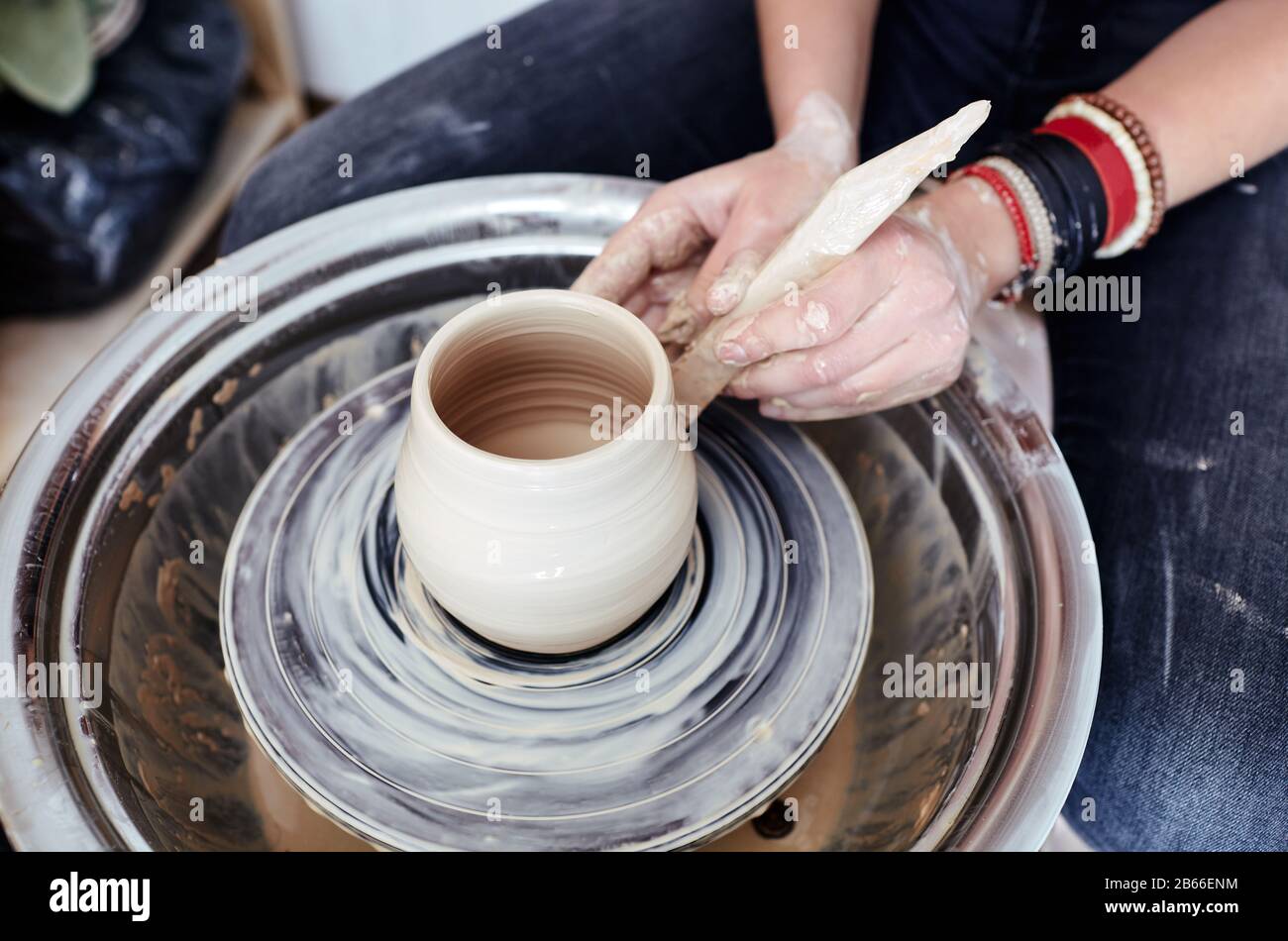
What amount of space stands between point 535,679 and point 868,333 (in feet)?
1.48

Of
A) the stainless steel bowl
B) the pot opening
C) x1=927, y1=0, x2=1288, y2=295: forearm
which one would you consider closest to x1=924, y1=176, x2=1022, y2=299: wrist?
x1=927, y1=0, x2=1288, y2=295: forearm

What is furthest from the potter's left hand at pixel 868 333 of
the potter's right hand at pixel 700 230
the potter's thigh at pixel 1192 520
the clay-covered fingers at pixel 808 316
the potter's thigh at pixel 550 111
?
the potter's thigh at pixel 550 111

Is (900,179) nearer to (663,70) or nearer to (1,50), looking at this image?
(663,70)

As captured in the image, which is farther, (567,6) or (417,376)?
(567,6)

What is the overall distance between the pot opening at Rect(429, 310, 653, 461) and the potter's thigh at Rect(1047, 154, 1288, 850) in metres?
0.57

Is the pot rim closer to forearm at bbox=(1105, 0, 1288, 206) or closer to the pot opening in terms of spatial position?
the pot opening

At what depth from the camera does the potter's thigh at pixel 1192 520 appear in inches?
39.0

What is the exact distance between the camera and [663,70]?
55.1 inches

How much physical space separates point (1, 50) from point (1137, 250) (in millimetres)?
1840

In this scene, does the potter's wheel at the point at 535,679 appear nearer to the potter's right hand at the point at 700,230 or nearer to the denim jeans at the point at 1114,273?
the potter's right hand at the point at 700,230

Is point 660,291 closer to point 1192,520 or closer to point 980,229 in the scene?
point 980,229

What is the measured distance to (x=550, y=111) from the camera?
1.37 meters

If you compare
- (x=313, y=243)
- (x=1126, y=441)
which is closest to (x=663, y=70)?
(x=313, y=243)

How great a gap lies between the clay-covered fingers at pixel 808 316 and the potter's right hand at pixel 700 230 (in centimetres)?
10
